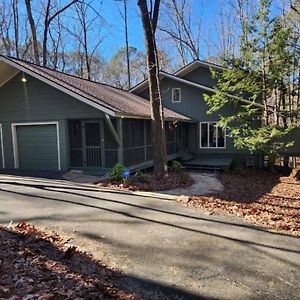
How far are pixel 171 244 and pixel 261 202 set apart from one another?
4819 mm

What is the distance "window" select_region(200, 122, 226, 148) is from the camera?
18.9m

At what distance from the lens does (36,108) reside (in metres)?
13.4

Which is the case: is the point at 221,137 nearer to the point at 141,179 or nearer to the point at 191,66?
the point at 191,66

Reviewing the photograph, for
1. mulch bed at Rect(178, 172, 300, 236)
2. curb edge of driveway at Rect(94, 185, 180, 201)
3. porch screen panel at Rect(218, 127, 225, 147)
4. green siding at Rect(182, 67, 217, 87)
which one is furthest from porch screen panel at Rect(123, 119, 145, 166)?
green siding at Rect(182, 67, 217, 87)

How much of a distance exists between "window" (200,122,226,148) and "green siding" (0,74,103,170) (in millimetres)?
8905

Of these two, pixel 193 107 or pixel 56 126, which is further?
pixel 193 107

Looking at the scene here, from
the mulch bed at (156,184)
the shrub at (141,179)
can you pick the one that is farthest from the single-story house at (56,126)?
the mulch bed at (156,184)

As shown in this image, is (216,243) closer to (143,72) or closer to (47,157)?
(47,157)

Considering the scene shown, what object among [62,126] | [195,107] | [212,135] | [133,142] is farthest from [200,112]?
[62,126]

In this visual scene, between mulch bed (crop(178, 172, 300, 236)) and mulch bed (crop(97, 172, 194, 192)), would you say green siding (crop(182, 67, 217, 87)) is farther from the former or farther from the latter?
mulch bed (crop(97, 172, 194, 192))

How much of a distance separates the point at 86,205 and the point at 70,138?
643 cm

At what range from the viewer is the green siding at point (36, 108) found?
12680 mm

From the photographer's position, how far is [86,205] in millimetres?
7586

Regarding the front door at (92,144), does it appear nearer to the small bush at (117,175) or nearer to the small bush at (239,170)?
the small bush at (117,175)
